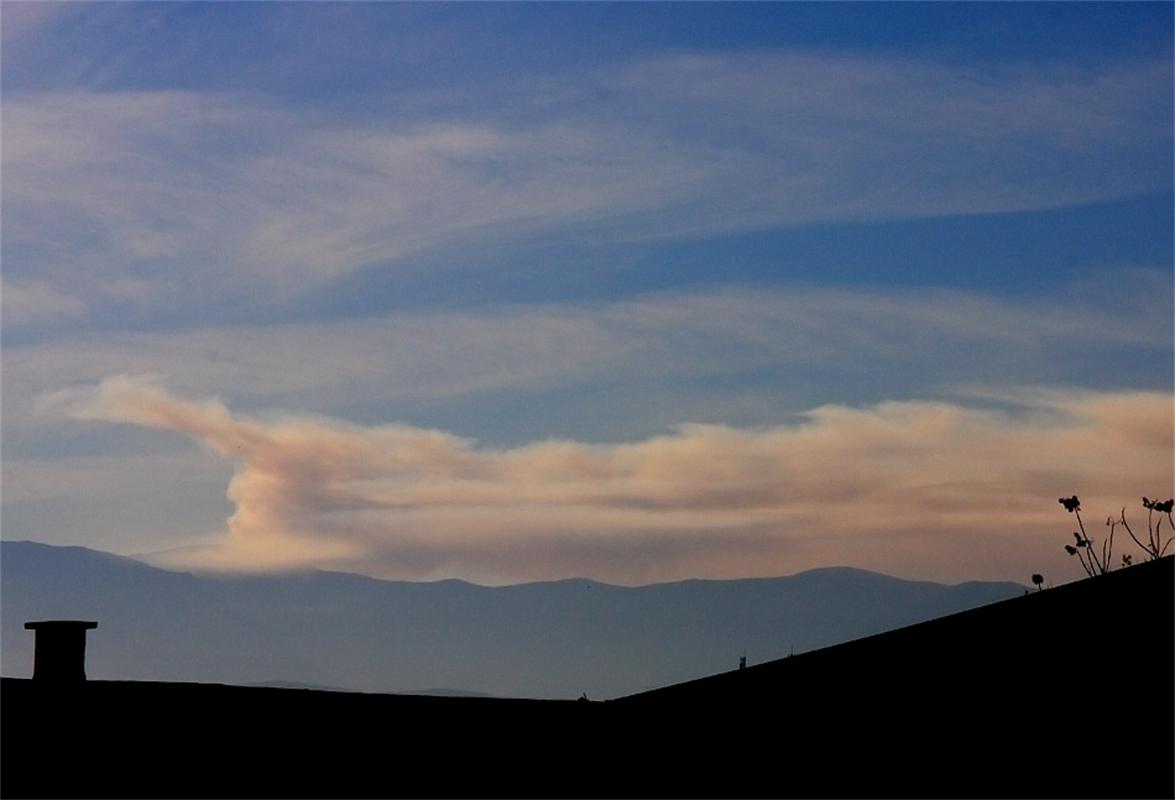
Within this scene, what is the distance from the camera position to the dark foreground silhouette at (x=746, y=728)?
13.0m

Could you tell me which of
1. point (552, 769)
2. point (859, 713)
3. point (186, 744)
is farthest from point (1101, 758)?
point (186, 744)

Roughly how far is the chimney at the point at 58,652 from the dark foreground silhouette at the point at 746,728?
1.35 metres

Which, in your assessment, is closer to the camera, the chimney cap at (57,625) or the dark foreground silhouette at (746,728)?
the dark foreground silhouette at (746,728)

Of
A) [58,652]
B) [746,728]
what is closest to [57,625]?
[58,652]

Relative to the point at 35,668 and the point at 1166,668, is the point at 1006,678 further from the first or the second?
the point at 35,668

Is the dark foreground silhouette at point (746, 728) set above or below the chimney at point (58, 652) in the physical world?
below

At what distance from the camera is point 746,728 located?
1545cm

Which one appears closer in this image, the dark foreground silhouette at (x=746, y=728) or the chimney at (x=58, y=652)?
the dark foreground silhouette at (x=746, y=728)

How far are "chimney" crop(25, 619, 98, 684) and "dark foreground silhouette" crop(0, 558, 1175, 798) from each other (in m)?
1.35

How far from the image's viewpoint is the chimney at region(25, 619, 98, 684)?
16.4 metres

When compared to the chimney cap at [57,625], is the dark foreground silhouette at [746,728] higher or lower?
lower

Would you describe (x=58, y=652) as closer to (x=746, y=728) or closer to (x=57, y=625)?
(x=57, y=625)

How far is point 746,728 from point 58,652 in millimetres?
6991

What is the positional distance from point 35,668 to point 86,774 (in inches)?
93.6
